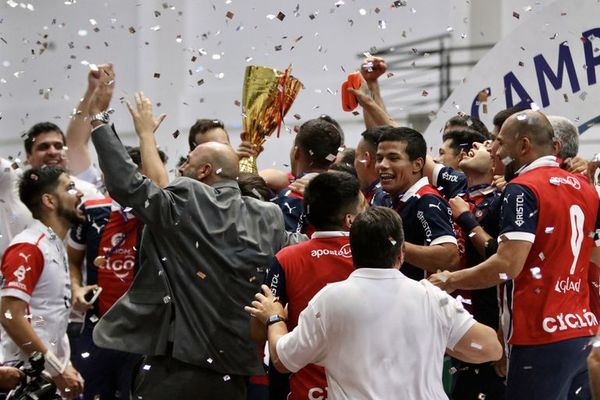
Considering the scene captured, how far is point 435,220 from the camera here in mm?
4668

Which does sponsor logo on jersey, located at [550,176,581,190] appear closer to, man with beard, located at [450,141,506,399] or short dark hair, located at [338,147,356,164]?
man with beard, located at [450,141,506,399]

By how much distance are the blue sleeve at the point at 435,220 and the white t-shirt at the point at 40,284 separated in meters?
1.93

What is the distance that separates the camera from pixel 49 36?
44.0ft

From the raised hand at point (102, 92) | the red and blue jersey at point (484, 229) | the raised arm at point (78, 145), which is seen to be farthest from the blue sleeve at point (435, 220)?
the raised arm at point (78, 145)

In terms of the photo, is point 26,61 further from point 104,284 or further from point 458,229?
point 458,229

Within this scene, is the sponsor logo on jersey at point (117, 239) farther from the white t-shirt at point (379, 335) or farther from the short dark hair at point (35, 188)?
the white t-shirt at point (379, 335)

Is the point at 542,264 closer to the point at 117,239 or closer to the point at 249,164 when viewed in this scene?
the point at 249,164

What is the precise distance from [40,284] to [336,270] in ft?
6.23

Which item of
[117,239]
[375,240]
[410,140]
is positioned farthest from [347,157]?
[375,240]

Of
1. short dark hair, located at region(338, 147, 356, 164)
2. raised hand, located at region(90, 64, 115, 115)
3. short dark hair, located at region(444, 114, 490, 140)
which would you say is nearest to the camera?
raised hand, located at region(90, 64, 115, 115)

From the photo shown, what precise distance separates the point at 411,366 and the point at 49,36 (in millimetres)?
10730

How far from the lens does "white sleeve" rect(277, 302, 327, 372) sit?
359 centimetres

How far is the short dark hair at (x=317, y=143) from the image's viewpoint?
546cm

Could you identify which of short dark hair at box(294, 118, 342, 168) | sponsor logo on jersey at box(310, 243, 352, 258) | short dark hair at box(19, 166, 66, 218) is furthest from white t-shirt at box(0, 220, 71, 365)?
sponsor logo on jersey at box(310, 243, 352, 258)
